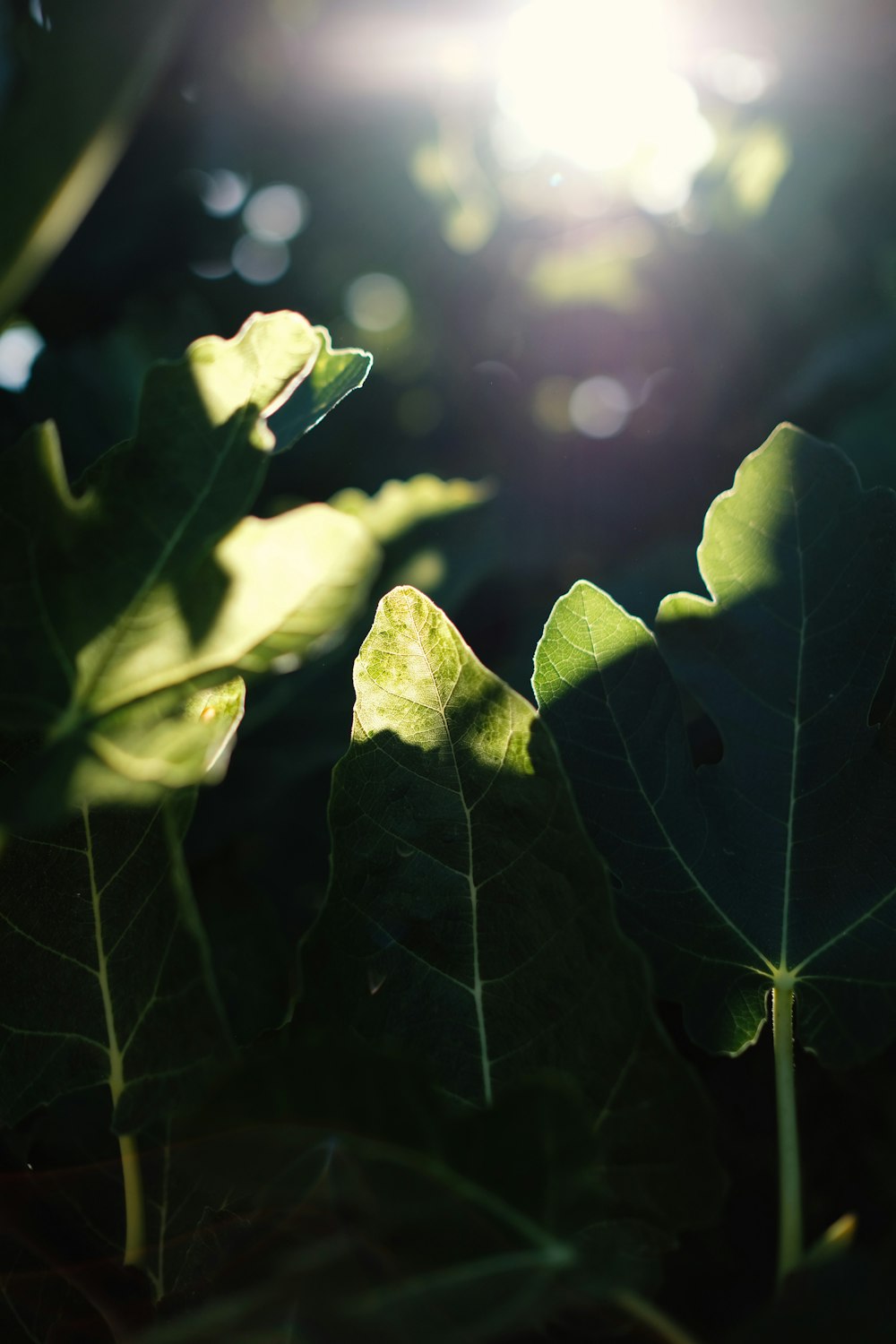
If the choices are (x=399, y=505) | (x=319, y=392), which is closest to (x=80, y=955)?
(x=319, y=392)

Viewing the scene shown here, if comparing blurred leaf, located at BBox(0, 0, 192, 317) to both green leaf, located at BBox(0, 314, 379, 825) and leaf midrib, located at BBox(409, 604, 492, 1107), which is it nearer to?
green leaf, located at BBox(0, 314, 379, 825)

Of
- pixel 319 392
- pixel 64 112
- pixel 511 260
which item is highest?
pixel 64 112

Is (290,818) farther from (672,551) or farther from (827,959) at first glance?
(827,959)

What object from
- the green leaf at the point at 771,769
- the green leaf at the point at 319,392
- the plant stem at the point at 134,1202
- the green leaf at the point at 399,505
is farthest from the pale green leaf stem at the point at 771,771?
the green leaf at the point at 399,505

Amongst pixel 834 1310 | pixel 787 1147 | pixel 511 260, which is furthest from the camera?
pixel 511 260

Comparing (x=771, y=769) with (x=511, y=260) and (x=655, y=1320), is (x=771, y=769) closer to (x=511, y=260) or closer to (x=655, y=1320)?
(x=655, y=1320)

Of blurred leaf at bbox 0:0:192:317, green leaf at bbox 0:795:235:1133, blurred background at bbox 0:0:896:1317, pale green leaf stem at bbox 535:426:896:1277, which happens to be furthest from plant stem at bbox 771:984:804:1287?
blurred background at bbox 0:0:896:1317

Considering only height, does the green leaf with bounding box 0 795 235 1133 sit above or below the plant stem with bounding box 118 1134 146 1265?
above
